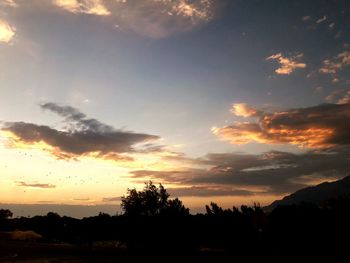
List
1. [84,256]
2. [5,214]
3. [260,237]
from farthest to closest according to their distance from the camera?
[5,214], [84,256], [260,237]

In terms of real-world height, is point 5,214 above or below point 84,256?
above

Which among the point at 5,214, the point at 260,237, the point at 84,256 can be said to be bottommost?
the point at 84,256

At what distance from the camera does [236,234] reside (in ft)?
147

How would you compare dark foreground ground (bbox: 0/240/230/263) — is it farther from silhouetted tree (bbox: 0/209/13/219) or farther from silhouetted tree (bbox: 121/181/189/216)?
silhouetted tree (bbox: 0/209/13/219)

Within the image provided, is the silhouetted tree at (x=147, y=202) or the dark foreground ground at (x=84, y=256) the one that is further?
the silhouetted tree at (x=147, y=202)

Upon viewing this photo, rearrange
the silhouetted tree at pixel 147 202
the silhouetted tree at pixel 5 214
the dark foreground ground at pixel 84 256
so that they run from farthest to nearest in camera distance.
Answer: the silhouetted tree at pixel 5 214
the silhouetted tree at pixel 147 202
the dark foreground ground at pixel 84 256

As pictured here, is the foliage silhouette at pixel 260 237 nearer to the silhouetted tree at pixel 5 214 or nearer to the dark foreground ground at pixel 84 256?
the dark foreground ground at pixel 84 256

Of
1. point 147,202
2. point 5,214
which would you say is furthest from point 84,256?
point 5,214

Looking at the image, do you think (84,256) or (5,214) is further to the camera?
(5,214)

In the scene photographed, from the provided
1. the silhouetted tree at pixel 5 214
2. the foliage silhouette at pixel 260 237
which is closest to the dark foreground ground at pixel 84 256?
the foliage silhouette at pixel 260 237

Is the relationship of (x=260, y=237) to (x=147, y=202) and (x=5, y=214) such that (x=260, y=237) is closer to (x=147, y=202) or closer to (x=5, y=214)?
(x=147, y=202)

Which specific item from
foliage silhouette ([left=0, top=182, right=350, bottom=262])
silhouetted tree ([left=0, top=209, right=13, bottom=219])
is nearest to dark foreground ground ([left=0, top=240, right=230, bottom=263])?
foliage silhouette ([left=0, top=182, right=350, bottom=262])

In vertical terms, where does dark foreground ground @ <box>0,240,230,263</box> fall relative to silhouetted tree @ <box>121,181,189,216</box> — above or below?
below

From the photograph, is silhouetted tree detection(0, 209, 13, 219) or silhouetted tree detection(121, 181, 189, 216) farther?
silhouetted tree detection(0, 209, 13, 219)
